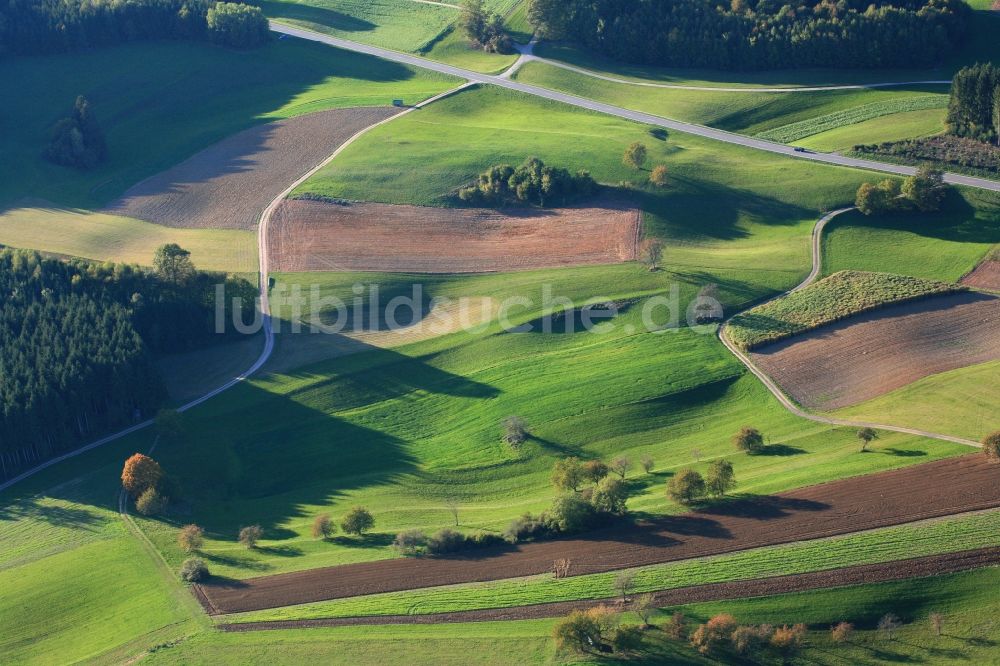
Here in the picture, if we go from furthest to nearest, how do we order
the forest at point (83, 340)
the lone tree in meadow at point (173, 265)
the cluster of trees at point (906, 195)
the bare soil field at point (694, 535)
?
1. the cluster of trees at point (906, 195)
2. the lone tree in meadow at point (173, 265)
3. the forest at point (83, 340)
4. the bare soil field at point (694, 535)

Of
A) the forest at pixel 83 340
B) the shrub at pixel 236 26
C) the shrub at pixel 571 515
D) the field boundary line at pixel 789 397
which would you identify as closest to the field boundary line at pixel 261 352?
the forest at pixel 83 340

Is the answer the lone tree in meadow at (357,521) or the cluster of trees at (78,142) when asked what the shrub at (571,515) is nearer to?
the lone tree in meadow at (357,521)

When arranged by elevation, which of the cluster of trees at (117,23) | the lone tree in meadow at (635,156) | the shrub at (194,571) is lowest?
the shrub at (194,571)

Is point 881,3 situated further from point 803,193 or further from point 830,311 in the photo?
point 830,311

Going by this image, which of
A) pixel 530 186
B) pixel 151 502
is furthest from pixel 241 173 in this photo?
pixel 151 502

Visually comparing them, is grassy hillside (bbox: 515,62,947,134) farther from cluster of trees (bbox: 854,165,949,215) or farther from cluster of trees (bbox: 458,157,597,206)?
cluster of trees (bbox: 458,157,597,206)

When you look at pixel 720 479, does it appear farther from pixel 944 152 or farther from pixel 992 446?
pixel 944 152

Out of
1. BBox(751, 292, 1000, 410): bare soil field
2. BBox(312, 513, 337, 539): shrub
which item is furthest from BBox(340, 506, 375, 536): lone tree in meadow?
BBox(751, 292, 1000, 410): bare soil field
